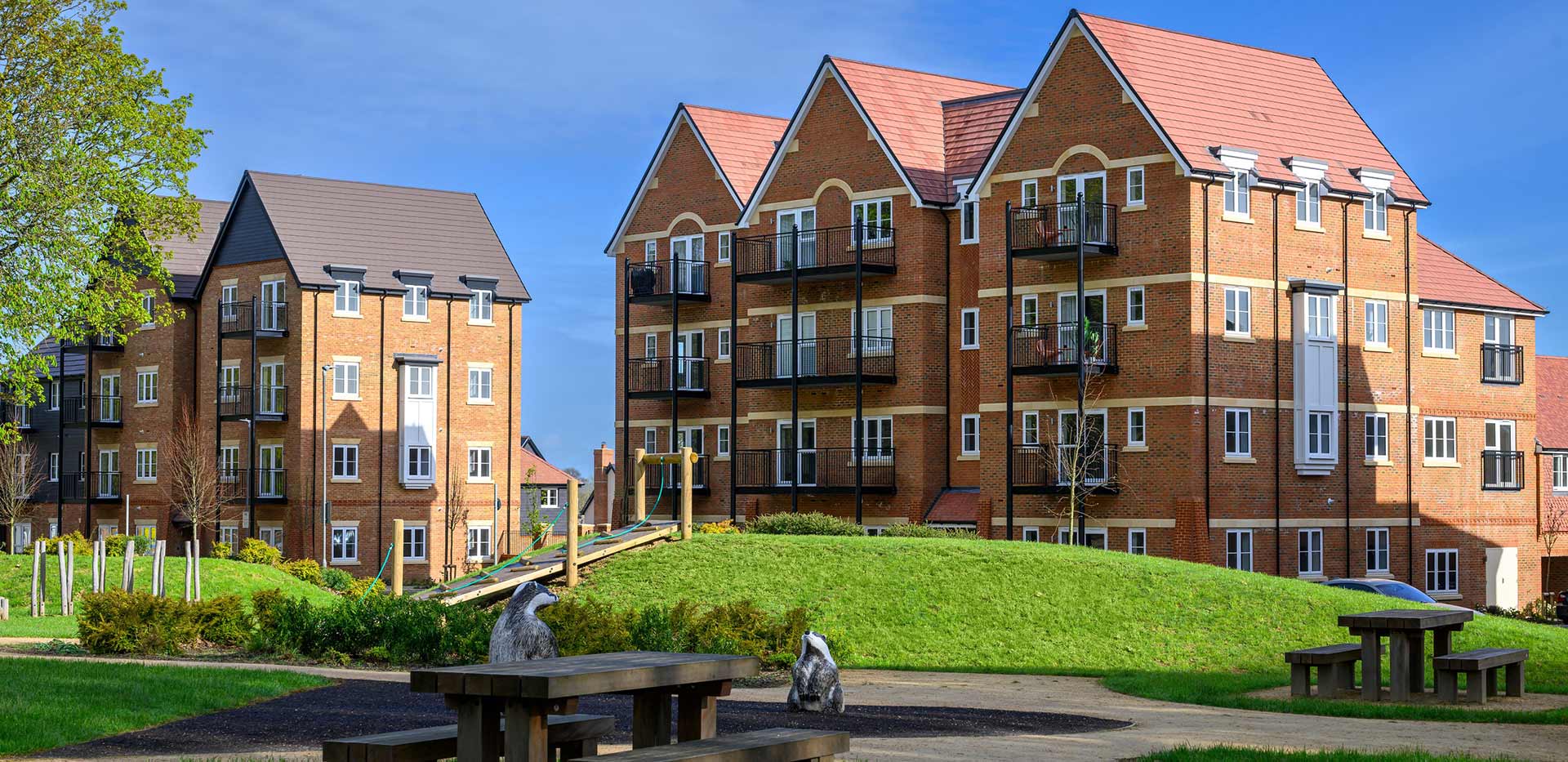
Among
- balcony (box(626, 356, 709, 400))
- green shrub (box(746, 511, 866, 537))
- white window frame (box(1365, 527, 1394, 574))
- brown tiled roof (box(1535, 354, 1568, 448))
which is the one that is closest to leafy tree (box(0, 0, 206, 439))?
green shrub (box(746, 511, 866, 537))

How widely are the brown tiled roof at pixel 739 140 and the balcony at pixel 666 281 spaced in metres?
2.84

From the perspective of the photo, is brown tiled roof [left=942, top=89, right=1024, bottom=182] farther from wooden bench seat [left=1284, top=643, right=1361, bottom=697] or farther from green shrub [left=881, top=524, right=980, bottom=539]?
wooden bench seat [left=1284, top=643, right=1361, bottom=697]

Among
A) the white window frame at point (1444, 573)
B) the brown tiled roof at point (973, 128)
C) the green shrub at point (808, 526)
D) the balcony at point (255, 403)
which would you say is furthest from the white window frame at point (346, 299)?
the white window frame at point (1444, 573)

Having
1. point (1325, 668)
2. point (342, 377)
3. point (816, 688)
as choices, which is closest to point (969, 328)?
point (342, 377)

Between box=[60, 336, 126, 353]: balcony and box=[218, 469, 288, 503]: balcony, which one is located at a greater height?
box=[60, 336, 126, 353]: balcony

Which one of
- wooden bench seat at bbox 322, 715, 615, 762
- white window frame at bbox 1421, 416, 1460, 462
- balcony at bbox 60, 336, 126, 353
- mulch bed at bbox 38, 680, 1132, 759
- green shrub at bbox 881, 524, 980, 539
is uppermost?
balcony at bbox 60, 336, 126, 353

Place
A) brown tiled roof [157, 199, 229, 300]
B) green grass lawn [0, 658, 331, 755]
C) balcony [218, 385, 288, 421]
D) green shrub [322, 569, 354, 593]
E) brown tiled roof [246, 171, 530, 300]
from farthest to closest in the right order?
brown tiled roof [157, 199, 229, 300] → brown tiled roof [246, 171, 530, 300] → balcony [218, 385, 288, 421] → green shrub [322, 569, 354, 593] → green grass lawn [0, 658, 331, 755]

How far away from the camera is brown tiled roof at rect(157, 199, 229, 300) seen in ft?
208

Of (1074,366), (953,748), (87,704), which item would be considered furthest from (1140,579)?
(87,704)

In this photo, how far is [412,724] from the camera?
14516mm

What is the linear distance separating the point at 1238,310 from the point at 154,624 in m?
26.1

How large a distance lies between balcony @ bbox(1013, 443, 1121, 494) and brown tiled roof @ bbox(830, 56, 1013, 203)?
7924 mm

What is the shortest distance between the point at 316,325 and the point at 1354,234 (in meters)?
32.6

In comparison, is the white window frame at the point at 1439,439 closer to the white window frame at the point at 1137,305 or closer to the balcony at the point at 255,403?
the white window frame at the point at 1137,305
